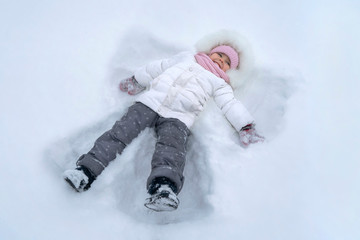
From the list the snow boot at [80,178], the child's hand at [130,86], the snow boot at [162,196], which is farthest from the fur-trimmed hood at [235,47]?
the snow boot at [80,178]

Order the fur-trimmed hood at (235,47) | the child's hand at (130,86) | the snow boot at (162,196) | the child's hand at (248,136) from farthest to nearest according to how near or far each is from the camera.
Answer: the fur-trimmed hood at (235,47) → the child's hand at (130,86) → the child's hand at (248,136) → the snow boot at (162,196)

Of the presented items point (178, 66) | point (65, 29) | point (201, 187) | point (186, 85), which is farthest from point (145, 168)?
point (65, 29)

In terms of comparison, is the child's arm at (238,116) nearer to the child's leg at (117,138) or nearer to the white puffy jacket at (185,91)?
the white puffy jacket at (185,91)

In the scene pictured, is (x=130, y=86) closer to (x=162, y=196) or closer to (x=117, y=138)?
(x=117, y=138)

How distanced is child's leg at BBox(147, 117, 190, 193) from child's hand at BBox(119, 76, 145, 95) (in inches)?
14.2

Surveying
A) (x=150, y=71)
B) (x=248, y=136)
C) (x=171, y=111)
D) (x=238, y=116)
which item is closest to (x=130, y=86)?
(x=150, y=71)

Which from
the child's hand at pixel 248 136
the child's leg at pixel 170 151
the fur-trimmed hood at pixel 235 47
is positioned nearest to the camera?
the child's leg at pixel 170 151

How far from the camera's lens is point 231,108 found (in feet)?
5.95

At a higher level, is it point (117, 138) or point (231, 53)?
point (231, 53)

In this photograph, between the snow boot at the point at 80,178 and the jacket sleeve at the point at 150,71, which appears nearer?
the snow boot at the point at 80,178

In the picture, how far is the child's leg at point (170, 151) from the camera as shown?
133 centimetres

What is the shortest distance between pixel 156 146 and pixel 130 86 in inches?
23.3

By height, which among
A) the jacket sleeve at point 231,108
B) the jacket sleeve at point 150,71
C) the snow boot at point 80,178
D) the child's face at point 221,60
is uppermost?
the child's face at point 221,60

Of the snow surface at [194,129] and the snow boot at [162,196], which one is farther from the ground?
the snow surface at [194,129]
